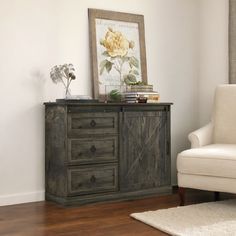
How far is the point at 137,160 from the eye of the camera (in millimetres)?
3850

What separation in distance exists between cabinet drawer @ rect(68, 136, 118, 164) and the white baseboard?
1.59 feet

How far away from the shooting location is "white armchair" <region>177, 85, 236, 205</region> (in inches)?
130

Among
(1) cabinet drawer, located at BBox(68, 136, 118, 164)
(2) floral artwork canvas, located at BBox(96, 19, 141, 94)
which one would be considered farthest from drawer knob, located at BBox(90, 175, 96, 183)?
(2) floral artwork canvas, located at BBox(96, 19, 141, 94)

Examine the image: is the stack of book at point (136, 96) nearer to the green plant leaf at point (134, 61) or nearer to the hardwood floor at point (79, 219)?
the green plant leaf at point (134, 61)

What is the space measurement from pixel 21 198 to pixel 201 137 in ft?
5.12

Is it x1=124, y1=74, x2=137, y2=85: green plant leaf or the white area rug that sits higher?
x1=124, y1=74, x2=137, y2=85: green plant leaf

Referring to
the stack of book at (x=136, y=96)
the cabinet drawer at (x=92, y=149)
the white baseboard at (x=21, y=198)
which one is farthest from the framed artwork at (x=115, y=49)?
the white baseboard at (x=21, y=198)

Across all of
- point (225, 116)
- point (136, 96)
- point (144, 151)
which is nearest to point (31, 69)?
point (136, 96)

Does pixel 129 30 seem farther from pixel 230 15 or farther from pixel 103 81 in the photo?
pixel 230 15

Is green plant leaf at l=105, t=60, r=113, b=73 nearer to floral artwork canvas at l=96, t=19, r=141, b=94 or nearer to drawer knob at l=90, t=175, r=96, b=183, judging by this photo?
floral artwork canvas at l=96, t=19, r=141, b=94

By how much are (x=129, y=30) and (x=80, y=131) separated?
1184mm

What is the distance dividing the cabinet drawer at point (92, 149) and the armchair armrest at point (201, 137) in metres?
0.64

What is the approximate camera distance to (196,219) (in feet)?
10.2

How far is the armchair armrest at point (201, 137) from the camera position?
148 inches
